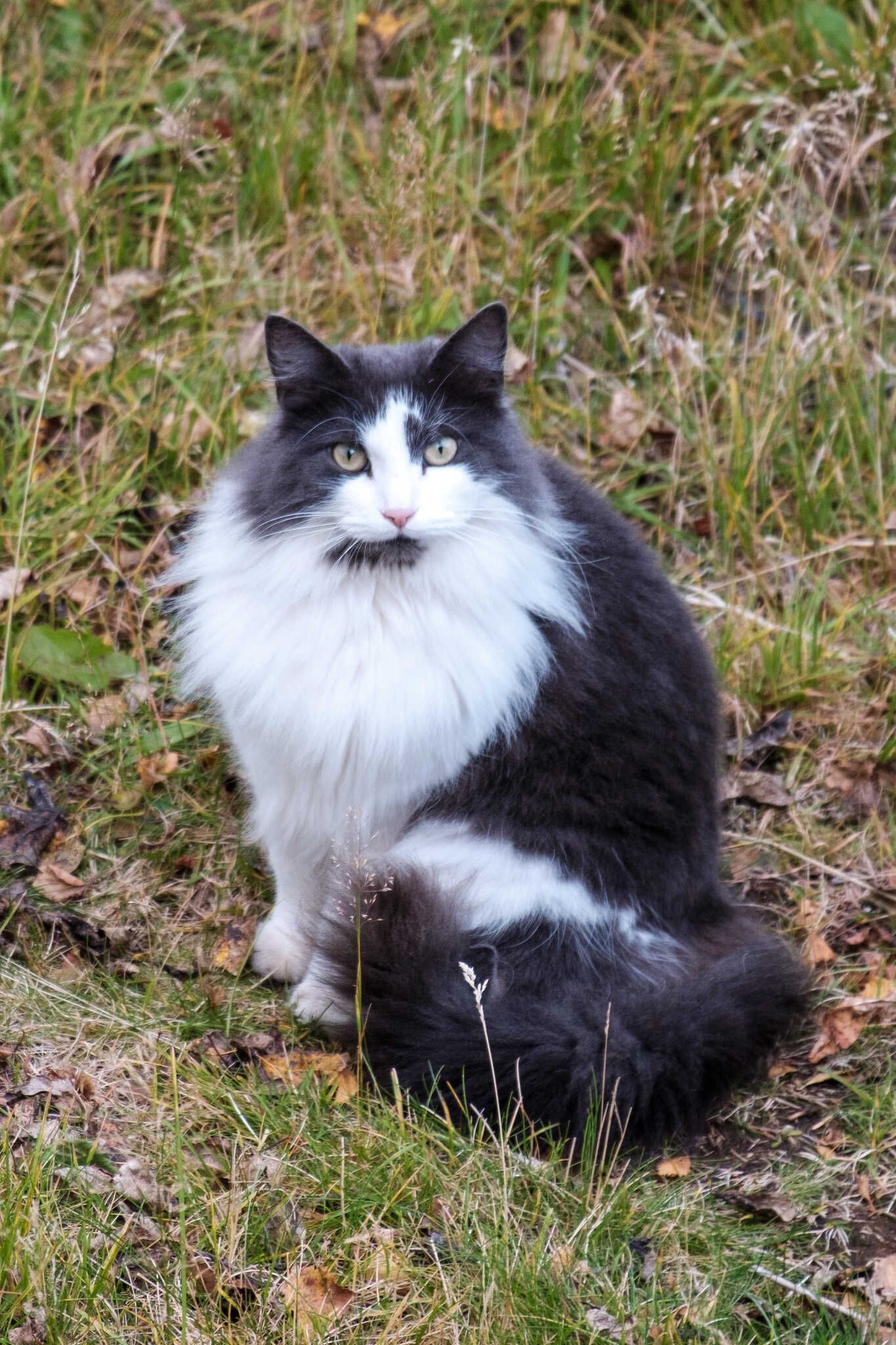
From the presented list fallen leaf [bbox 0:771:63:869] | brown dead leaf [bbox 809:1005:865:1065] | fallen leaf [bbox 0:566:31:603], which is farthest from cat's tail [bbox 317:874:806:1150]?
fallen leaf [bbox 0:566:31:603]

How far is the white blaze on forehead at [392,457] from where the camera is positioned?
2527mm

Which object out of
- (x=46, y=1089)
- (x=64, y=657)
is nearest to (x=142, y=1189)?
(x=46, y=1089)

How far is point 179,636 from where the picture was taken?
3.14 m

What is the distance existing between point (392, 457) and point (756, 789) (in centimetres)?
166

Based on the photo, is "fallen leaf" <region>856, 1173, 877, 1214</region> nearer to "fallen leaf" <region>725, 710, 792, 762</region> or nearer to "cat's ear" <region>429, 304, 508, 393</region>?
"fallen leaf" <region>725, 710, 792, 762</region>

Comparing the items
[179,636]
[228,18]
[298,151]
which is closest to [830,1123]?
[179,636]

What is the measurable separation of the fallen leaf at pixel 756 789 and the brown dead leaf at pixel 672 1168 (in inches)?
46.9

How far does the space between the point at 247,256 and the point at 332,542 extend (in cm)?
216

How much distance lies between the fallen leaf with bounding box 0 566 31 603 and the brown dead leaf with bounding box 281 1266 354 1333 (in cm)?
206

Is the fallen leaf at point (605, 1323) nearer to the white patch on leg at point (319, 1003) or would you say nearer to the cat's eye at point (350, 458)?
the white patch on leg at point (319, 1003)

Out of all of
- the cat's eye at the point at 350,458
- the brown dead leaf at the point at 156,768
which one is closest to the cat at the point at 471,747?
the cat's eye at the point at 350,458

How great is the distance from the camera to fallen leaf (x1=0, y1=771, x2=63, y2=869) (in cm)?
323

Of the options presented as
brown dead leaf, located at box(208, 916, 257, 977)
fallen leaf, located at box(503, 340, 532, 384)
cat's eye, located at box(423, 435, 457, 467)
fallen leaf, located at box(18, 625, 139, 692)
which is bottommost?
brown dead leaf, located at box(208, 916, 257, 977)

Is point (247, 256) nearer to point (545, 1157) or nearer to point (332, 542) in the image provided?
point (332, 542)
